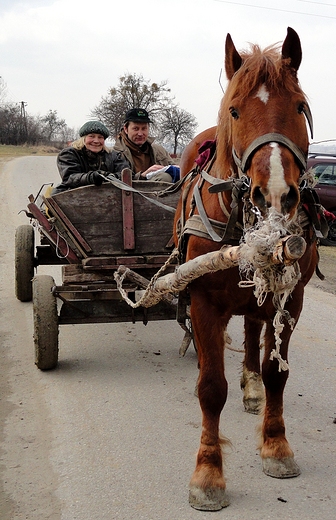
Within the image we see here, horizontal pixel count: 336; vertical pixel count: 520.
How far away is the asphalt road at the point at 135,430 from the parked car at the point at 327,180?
25.7ft

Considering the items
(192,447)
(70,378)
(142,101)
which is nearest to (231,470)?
(192,447)

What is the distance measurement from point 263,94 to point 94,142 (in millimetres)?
3435

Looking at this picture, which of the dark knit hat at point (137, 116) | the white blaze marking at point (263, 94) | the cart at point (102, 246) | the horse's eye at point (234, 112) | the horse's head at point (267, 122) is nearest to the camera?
the horse's head at point (267, 122)

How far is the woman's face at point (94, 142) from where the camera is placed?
637cm

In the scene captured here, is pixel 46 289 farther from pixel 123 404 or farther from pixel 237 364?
pixel 237 364

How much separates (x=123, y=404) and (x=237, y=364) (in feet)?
4.81

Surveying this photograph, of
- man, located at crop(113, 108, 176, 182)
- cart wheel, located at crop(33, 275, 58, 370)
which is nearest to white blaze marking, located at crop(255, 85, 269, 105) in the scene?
Result: cart wheel, located at crop(33, 275, 58, 370)

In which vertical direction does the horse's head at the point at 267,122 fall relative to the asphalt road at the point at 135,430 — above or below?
above

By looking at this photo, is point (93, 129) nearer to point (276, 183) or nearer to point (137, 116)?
point (137, 116)

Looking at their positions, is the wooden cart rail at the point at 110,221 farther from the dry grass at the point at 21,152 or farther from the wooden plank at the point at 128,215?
the dry grass at the point at 21,152

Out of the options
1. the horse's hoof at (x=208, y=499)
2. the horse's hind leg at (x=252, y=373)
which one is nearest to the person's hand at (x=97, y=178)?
the horse's hind leg at (x=252, y=373)

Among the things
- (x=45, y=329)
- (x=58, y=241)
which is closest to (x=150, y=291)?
(x=45, y=329)

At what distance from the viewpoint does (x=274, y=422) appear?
4.00 metres

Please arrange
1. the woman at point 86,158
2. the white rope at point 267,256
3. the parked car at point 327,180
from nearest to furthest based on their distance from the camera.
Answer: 1. the white rope at point 267,256
2. the woman at point 86,158
3. the parked car at point 327,180
